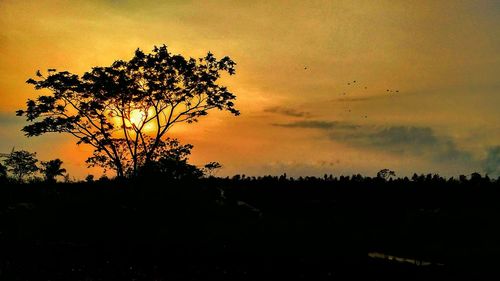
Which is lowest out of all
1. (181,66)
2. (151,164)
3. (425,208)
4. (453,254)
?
→ (453,254)

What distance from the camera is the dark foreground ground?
12.3 m

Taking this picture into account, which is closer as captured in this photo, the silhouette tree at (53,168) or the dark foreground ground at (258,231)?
the dark foreground ground at (258,231)

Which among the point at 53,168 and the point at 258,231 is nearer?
the point at 258,231

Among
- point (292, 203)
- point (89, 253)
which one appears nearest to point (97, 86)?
point (292, 203)

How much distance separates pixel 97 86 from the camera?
1478 inches

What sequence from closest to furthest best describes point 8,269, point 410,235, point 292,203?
point 8,269, point 410,235, point 292,203

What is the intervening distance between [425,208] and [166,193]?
11231 mm

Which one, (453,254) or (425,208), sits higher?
(425,208)

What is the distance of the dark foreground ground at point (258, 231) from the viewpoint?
40.3ft

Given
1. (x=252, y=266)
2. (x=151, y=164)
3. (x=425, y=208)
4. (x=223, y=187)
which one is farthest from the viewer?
(x=151, y=164)

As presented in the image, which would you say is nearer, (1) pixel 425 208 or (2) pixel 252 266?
(2) pixel 252 266

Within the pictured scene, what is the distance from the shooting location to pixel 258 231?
1684cm

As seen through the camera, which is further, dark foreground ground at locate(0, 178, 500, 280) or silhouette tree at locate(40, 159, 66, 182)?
silhouette tree at locate(40, 159, 66, 182)

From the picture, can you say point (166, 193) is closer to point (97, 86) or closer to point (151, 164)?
point (151, 164)
